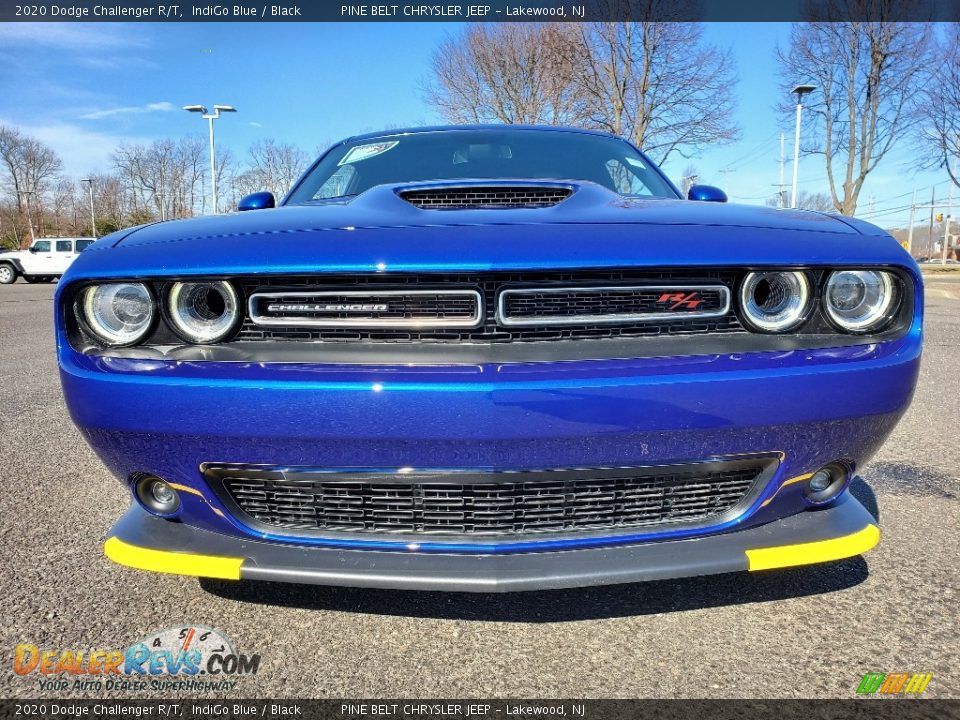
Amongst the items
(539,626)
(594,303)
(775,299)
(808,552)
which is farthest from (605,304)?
(539,626)

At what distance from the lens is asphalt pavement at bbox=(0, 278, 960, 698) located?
4.80 ft

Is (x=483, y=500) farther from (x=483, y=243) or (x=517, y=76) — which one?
(x=517, y=76)

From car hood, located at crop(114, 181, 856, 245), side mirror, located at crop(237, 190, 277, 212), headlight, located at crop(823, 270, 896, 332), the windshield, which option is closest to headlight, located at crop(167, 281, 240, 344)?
car hood, located at crop(114, 181, 856, 245)

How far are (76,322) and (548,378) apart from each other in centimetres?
116

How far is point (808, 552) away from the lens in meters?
1.49

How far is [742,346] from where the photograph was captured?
4.80 ft

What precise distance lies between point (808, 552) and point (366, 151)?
2493mm

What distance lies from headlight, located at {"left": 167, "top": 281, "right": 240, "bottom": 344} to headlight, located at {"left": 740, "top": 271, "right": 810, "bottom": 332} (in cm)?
121

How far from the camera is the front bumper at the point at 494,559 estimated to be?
139cm

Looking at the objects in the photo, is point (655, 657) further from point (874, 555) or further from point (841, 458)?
point (874, 555)

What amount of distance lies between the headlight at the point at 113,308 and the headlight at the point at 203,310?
3.7 inches

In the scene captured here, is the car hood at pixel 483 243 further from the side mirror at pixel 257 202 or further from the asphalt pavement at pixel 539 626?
the asphalt pavement at pixel 539 626

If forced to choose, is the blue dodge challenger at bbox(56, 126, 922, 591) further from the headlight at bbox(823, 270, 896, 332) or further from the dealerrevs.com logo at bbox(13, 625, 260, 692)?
the dealerrevs.com logo at bbox(13, 625, 260, 692)

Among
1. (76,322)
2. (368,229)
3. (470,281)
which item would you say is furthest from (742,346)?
(76,322)
